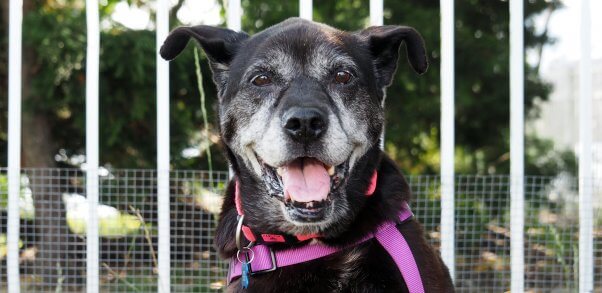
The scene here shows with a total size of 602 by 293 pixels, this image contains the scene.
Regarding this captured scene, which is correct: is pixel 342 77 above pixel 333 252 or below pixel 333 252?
above

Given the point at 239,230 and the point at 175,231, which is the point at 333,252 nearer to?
the point at 239,230

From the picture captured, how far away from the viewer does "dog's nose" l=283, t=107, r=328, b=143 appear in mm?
2514

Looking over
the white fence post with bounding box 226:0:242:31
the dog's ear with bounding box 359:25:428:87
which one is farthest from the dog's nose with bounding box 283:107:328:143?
the white fence post with bounding box 226:0:242:31

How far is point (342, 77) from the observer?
9.34 feet

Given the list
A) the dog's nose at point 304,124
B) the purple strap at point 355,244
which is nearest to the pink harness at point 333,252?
the purple strap at point 355,244

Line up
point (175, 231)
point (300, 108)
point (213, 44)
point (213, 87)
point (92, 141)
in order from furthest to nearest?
point (213, 87) → point (175, 231) → point (92, 141) → point (213, 44) → point (300, 108)

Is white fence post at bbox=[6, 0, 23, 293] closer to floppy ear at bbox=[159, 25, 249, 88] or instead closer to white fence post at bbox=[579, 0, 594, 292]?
floppy ear at bbox=[159, 25, 249, 88]

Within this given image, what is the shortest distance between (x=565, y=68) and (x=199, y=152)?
596 cm

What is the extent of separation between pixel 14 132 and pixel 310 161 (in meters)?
2.20

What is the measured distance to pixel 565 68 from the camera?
30.6 feet

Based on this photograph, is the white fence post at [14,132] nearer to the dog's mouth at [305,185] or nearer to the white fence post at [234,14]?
the white fence post at [234,14]

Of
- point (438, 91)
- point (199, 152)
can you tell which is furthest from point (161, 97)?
point (438, 91)

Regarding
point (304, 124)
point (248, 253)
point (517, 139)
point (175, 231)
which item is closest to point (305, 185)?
point (304, 124)

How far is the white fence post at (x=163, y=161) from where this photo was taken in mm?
3975
